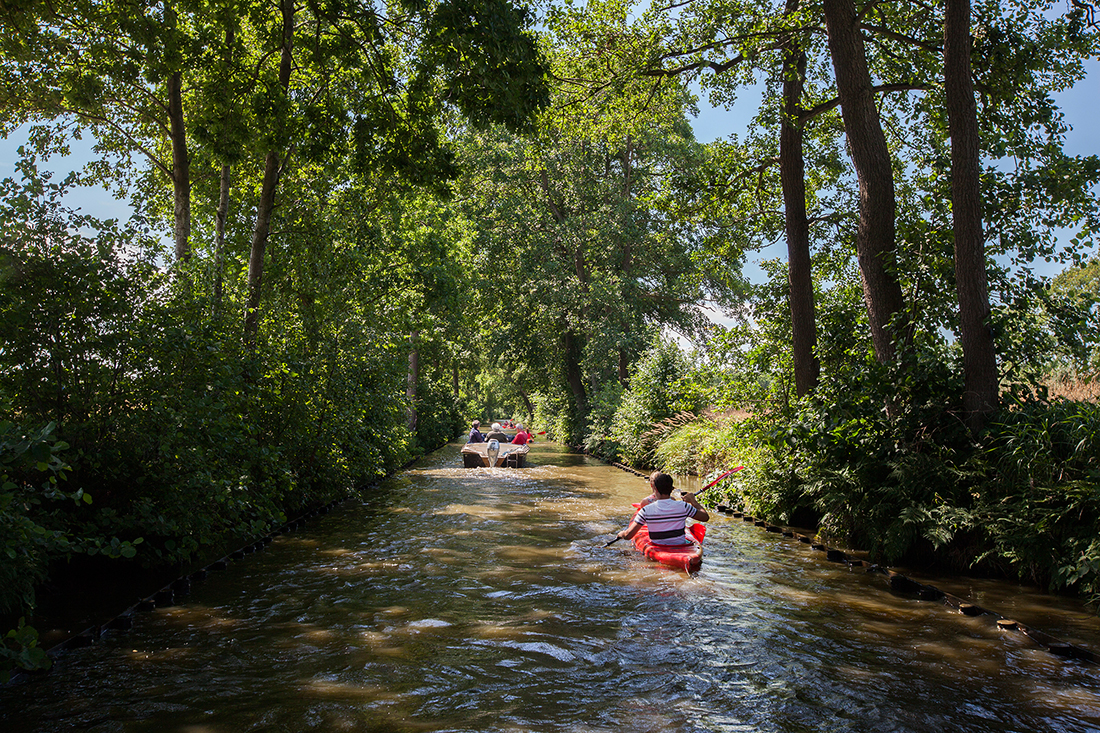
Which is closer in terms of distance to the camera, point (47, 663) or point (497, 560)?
point (47, 663)

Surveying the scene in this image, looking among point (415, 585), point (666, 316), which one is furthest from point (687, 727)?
point (666, 316)

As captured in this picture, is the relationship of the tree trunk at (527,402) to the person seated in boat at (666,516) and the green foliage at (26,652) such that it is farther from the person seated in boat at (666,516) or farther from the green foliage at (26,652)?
the green foliage at (26,652)

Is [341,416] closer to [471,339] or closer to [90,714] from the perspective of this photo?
[90,714]

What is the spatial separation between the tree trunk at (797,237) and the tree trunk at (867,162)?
1770 mm

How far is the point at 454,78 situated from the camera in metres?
10.3

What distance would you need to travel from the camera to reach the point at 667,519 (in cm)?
972

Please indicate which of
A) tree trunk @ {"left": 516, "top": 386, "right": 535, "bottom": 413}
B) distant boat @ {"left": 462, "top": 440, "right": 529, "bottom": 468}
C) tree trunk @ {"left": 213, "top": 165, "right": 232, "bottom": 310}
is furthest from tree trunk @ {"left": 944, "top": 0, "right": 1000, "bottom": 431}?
tree trunk @ {"left": 516, "top": 386, "right": 535, "bottom": 413}

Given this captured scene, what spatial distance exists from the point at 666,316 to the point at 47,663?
32090 millimetres

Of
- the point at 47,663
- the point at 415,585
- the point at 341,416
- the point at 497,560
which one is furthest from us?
the point at 341,416

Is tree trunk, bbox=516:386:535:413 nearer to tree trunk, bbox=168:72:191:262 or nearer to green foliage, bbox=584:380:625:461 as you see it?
green foliage, bbox=584:380:625:461

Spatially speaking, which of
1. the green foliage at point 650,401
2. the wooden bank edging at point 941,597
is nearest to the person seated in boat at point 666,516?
the wooden bank edging at point 941,597

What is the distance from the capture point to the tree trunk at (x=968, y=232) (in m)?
9.20

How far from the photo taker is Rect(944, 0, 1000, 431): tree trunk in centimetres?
920

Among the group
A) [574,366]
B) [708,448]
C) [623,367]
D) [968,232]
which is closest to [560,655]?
[968,232]
